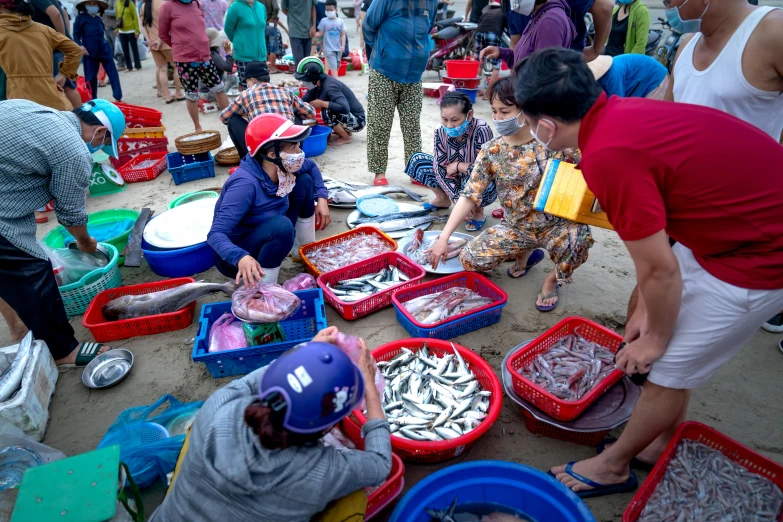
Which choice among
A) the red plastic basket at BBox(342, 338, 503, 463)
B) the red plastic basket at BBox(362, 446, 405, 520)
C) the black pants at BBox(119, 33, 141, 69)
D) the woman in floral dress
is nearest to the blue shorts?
the woman in floral dress

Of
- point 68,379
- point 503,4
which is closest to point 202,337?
point 68,379

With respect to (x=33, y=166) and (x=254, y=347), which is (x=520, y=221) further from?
(x=33, y=166)

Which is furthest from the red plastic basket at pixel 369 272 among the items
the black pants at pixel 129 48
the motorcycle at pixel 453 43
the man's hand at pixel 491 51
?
the black pants at pixel 129 48

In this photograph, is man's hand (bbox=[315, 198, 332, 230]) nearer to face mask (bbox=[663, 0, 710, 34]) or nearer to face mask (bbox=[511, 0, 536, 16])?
face mask (bbox=[511, 0, 536, 16])

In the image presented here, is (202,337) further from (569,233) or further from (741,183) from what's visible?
(741,183)

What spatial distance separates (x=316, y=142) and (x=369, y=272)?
351cm

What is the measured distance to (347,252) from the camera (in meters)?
4.46

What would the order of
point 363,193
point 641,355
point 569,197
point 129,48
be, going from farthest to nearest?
point 129,48 → point 363,193 → point 569,197 → point 641,355

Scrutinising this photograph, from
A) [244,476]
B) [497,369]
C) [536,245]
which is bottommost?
[497,369]

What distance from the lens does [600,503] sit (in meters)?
2.42

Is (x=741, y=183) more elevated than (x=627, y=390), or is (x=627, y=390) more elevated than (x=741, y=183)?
(x=741, y=183)

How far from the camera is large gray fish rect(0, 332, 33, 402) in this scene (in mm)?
2738

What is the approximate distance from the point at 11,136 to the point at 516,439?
3.62m

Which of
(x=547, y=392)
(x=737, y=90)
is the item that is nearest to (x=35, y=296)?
(x=547, y=392)
